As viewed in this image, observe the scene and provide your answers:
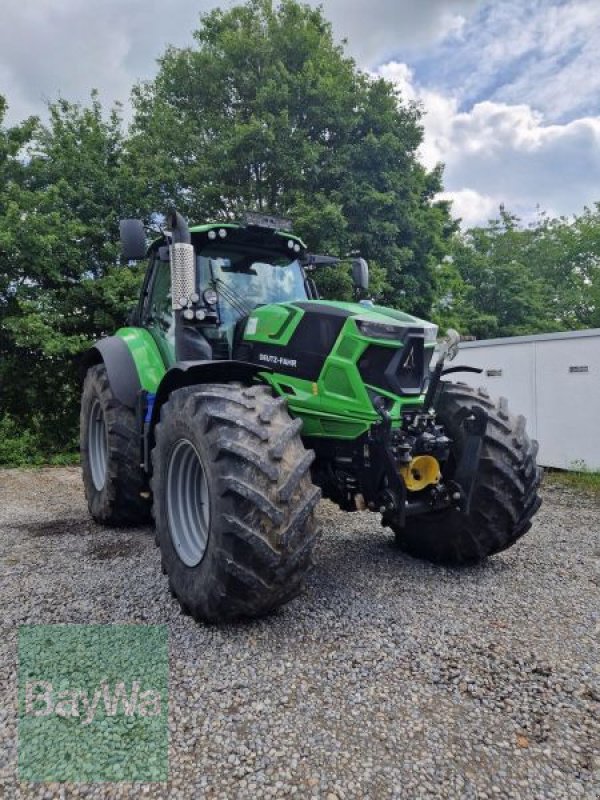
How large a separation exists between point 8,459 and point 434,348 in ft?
28.4

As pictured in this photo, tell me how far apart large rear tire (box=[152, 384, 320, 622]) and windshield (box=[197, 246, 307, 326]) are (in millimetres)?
1134

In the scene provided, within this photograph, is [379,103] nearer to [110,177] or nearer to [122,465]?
[110,177]

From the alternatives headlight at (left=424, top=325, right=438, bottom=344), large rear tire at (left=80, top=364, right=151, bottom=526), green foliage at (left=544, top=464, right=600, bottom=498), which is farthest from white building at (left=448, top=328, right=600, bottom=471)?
large rear tire at (left=80, top=364, right=151, bottom=526)

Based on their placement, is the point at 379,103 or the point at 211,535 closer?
the point at 211,535

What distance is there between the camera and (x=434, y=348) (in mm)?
3584

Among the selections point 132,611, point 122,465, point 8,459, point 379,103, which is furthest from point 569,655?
point 379,103

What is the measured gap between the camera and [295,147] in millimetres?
12547

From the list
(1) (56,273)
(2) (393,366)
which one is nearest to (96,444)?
(2) (393,366)

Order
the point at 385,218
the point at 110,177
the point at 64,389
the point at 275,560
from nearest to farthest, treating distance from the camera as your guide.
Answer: the point at 275,560 → the point at 64,389 → the point at 110,177 → the point at 385,218

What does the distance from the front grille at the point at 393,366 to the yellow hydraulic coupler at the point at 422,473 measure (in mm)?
412

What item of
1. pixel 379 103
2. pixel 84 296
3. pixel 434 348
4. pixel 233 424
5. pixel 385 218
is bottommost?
pixel 233 424

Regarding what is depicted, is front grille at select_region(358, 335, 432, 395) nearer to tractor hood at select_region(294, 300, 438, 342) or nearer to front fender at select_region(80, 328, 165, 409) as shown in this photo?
tractor hood at select_region(294, 300, 438, 342)

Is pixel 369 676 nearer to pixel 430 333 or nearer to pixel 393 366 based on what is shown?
pixel 393 366

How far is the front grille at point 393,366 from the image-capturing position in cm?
322
